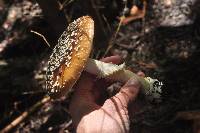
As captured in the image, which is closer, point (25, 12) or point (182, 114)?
point (182, 114)

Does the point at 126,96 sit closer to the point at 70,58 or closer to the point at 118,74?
the point at 118,74

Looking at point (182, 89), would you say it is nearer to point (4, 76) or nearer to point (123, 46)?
point (123, 46)

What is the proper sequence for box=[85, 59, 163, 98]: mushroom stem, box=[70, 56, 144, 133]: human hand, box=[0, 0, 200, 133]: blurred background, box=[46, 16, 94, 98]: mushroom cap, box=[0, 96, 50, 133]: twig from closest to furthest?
box=[46, 16, 94, 98]: mushroom cap, box=[70, 56, 144, 133]: human hand, box=[85, 59, 163, 98]: mushroom stem, box=[0, 0, 200, 133]: blurred background, box=[0, 96, 50, 133]: twig

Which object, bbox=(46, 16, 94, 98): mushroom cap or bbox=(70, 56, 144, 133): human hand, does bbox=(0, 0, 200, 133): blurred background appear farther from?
bbox=(46, 16, 94, 98): mushroom cap

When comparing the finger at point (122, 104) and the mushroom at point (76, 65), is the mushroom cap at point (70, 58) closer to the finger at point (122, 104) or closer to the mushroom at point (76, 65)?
the mushroom at point (76, 65)

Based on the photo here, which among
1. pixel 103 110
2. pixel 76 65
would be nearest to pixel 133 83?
pixel 103 110

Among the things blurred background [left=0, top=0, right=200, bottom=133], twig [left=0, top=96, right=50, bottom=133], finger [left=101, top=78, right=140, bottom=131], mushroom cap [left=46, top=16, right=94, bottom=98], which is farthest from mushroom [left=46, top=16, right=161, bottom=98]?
twig [left=0, top=96, right=50, bottom=133]

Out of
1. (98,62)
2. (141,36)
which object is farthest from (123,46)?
(98,62)
